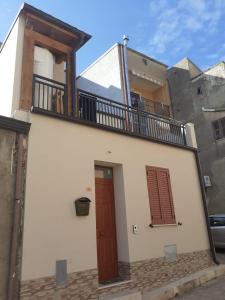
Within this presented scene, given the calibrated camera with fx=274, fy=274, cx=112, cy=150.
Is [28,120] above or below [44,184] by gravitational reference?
above

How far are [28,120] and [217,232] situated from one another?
926 centimetres

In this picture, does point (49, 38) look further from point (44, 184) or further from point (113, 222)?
point (113, 222)

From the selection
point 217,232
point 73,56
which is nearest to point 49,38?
point 73,56

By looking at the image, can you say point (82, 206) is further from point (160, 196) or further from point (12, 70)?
point (12, 70)

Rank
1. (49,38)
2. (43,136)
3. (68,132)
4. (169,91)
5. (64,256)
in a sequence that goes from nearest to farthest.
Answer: (64,256) < (43,136) < (68,132) < (49,38) < (169,91)

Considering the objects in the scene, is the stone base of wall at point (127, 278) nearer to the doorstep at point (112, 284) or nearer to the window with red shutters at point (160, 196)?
the doorstep at point (112, 284)

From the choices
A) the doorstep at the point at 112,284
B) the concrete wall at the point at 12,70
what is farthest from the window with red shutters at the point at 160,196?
the concrete wall at the point at 12,70

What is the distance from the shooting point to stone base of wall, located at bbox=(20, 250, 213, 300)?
17.3ft

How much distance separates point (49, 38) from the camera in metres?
7.99

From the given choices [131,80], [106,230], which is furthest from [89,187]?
[131,80]

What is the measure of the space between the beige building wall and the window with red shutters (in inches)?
8.4

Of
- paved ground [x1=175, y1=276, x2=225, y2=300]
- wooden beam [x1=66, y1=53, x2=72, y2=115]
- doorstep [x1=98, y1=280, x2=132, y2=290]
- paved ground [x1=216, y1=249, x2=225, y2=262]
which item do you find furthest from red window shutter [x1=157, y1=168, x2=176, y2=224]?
wooden beam [x1=66, y1=53, x2=72, y2=115]

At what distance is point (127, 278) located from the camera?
691 cm

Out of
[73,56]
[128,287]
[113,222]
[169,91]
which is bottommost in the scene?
[128,287]
